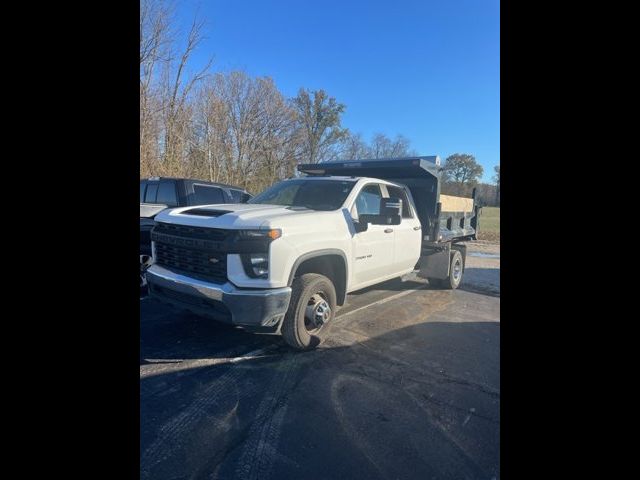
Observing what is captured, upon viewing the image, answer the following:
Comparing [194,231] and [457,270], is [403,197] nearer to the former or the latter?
[457,270]

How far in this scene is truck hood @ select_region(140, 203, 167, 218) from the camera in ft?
21.0

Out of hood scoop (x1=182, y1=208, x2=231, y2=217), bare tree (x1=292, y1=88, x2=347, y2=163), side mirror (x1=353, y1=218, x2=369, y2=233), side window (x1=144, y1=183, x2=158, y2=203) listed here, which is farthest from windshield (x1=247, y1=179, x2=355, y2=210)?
bare tree (x1=292, y1=88, x2=347, y2=163)

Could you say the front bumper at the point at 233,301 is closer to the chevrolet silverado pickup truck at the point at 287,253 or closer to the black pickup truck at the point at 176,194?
the chevrolet silverado pickup truck at the point at 287,253

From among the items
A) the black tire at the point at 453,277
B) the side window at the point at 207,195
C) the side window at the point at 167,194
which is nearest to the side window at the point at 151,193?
the side window at the point at 167,194

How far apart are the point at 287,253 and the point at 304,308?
28.9 inches

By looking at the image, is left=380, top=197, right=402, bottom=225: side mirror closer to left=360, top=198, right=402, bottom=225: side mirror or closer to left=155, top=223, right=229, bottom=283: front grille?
left=360, top=198, right=402, bottom=225: side mirror

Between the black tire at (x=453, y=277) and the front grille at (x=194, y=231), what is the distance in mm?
5324

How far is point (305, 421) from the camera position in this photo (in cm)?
280

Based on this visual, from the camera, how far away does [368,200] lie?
5086mm

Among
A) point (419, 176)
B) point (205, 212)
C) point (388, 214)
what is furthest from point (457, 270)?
point (205, 212)
